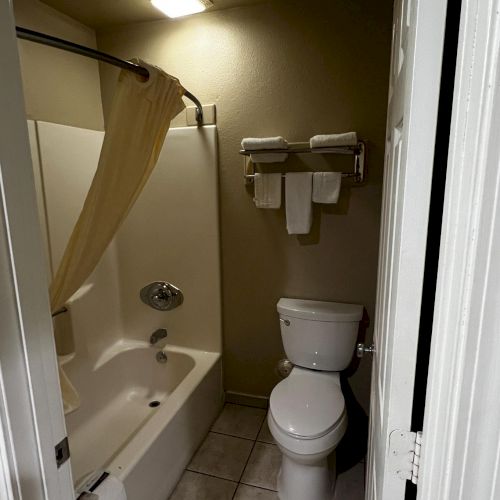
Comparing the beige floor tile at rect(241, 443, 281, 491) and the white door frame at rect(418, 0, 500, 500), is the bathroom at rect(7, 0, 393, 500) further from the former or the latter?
the white door frame at rect(418, 0, 500, 500)

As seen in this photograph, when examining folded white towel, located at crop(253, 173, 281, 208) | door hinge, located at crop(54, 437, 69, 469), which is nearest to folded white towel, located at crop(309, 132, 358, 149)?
folded white towel, located at crop(253, 173, 281, 208)

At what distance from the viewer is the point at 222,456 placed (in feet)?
6.26

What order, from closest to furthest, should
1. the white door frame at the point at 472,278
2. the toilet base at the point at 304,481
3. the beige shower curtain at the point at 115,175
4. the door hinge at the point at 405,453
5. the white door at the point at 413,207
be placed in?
the white door frame at the point at 472,278, the white door at the point at 413,207, the door hinge at the point at 405,453, the beige shower curtain at the point at 115,175, the toilet base at the point at 304,481

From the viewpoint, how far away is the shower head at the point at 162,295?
2.15 metres

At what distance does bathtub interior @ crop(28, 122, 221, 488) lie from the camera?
1873mm

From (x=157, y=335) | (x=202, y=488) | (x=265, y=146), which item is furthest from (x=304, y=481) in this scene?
(x=265, y=146)

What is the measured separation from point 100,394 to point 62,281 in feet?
3.66

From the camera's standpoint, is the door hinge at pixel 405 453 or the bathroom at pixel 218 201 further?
the bathroom at pixel 218 201

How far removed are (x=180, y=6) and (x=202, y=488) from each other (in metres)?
2.43

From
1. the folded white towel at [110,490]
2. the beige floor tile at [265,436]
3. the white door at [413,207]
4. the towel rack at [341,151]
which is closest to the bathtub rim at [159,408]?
the folded white towel at [110,490]

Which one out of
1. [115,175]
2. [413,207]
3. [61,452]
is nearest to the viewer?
[413,207]

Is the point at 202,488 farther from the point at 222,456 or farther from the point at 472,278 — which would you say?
the point at 472,278

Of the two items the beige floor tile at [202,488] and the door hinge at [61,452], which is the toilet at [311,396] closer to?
the beige floor tile at [202,488]

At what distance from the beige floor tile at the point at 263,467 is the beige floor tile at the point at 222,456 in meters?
0.04
